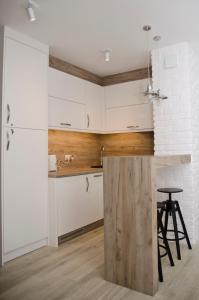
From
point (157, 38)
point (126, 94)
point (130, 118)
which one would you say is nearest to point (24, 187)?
point (130, 118)

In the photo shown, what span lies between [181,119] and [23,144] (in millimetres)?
1969

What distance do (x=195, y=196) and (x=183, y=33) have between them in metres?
1.99

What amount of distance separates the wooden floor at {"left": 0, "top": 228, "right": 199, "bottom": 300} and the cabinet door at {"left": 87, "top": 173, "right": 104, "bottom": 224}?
0.70m

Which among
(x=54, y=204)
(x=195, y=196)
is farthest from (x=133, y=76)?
(x=54, y=204)

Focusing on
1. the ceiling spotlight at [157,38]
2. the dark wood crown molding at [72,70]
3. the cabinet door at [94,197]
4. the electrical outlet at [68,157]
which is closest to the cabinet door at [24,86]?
the dark wood crown molding at [72,70]

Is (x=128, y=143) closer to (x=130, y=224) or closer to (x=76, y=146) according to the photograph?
(x=76, y=146)

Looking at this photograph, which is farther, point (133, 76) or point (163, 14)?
point (133, 76)

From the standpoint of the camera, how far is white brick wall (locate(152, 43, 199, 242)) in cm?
298

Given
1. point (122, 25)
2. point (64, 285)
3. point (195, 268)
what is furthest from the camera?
point (122, 25)

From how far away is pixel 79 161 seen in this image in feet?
13.6

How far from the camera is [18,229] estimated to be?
261 cm

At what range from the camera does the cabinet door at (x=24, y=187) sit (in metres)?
2.52

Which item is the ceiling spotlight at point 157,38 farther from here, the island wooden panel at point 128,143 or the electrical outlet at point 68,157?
the electrical outlet at point 68,157

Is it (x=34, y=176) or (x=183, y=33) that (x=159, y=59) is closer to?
(x=183, y=33)
